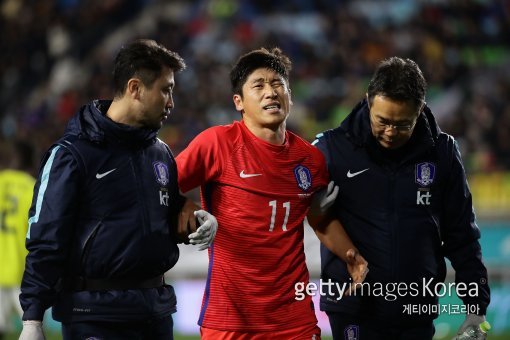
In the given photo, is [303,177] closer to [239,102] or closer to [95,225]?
[239,102]

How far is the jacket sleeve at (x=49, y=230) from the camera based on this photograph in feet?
12.2

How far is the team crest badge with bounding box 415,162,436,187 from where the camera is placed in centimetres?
454

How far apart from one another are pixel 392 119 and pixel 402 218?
504 millimetres

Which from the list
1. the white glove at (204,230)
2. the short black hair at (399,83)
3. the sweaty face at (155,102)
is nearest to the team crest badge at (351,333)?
the white glove at (204,230)

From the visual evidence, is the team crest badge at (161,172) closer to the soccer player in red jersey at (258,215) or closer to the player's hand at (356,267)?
the soccer player in red jersey at (258,215)

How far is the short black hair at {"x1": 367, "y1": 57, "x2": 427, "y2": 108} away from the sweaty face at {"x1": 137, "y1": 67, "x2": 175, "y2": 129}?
3.46 feet

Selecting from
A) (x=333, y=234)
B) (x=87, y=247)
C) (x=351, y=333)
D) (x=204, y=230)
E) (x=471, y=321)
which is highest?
(x=333, y=234)

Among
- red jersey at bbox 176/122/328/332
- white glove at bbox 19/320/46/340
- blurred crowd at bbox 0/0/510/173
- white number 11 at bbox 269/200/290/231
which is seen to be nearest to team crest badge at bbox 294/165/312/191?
red jersey at bbox 176/122/328/332

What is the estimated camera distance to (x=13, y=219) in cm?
733

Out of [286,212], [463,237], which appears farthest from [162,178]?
[463,237]

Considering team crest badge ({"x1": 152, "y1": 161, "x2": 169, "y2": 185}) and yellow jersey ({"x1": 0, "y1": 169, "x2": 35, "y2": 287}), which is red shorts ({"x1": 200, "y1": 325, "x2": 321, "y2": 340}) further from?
yellow jersey ({"x1": 0, "y1": 169, "x2": 35, "y2": 287})

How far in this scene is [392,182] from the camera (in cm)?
453

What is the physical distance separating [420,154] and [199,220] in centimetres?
122

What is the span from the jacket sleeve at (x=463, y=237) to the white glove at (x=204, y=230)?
1.29 meters
